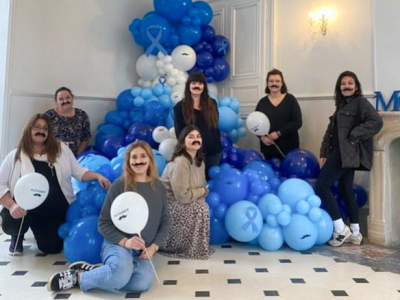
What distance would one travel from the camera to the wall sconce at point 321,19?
15.4ft

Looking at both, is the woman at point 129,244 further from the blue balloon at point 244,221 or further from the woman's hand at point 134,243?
the blue balloon at point 244,221

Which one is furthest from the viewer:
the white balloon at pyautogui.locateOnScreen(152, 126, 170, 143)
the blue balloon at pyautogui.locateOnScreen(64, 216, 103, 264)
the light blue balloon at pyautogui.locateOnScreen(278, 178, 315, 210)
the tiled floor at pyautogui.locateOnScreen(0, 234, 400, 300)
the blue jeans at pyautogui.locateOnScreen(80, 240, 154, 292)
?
the white balloon at pyautogui.locateOnScreen(152, 126, 170, 143)

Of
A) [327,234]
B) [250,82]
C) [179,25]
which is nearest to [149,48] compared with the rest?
[179,25]

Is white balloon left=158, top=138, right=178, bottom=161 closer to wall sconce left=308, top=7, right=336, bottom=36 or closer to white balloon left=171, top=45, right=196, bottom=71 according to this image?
white balloon left=171, top=45, right=196, bottom=71

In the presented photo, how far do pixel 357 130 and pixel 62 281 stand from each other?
2.74 metres

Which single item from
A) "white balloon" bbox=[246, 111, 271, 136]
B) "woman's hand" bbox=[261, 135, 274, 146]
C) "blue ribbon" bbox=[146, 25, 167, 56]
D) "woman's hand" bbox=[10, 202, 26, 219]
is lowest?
"woman's hand" bbox=[10, 202, 26, 219]

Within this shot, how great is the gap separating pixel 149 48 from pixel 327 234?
3205 mm

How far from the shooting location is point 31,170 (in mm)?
3104

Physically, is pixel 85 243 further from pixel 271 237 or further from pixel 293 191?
pixel 293 191

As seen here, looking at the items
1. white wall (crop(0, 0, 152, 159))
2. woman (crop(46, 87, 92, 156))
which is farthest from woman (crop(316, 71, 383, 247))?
white wall (crop(0, 0, 152, 159))

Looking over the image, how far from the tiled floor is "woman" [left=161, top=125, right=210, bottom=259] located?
149 mm

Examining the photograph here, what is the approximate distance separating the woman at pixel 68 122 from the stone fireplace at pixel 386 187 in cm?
319

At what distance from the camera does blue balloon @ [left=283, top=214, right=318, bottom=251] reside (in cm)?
332

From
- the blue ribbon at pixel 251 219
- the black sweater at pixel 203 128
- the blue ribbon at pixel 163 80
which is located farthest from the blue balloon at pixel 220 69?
the blue ribbon at pixel 251 219
